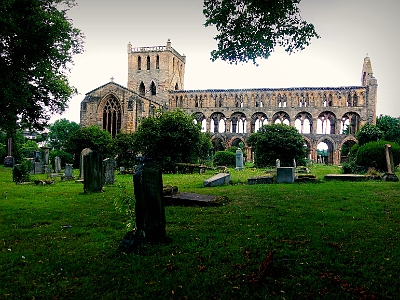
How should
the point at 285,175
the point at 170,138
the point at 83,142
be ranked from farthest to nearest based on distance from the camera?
the point at 83,142, the point at 170,138, the point at 285,175

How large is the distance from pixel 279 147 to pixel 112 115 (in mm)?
24630

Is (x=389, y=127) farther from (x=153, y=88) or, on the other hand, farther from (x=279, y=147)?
(x=153, y=88)

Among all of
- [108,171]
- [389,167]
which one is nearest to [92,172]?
[108,171]

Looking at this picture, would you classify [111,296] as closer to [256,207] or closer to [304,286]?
[304,286]

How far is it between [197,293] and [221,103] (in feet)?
171

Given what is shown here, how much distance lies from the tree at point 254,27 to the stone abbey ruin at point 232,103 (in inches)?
1314

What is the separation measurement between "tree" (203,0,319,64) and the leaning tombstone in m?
5.11

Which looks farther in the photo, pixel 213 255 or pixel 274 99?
pixel 274 99

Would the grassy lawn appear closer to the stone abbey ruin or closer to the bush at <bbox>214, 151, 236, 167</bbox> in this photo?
the bush at <bbox>214, 151, 236, 167</bbox>

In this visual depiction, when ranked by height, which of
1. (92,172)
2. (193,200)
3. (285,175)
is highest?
(92,172)

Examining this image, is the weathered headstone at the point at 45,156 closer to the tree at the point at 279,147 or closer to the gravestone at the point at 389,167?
the tree at the point at 279,147

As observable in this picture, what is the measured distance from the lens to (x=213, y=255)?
4.57 meters

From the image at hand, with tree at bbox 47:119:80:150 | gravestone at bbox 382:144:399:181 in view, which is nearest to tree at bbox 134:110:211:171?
gravestone at bbox 382:144:399:181

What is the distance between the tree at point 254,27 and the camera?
8211 mm
